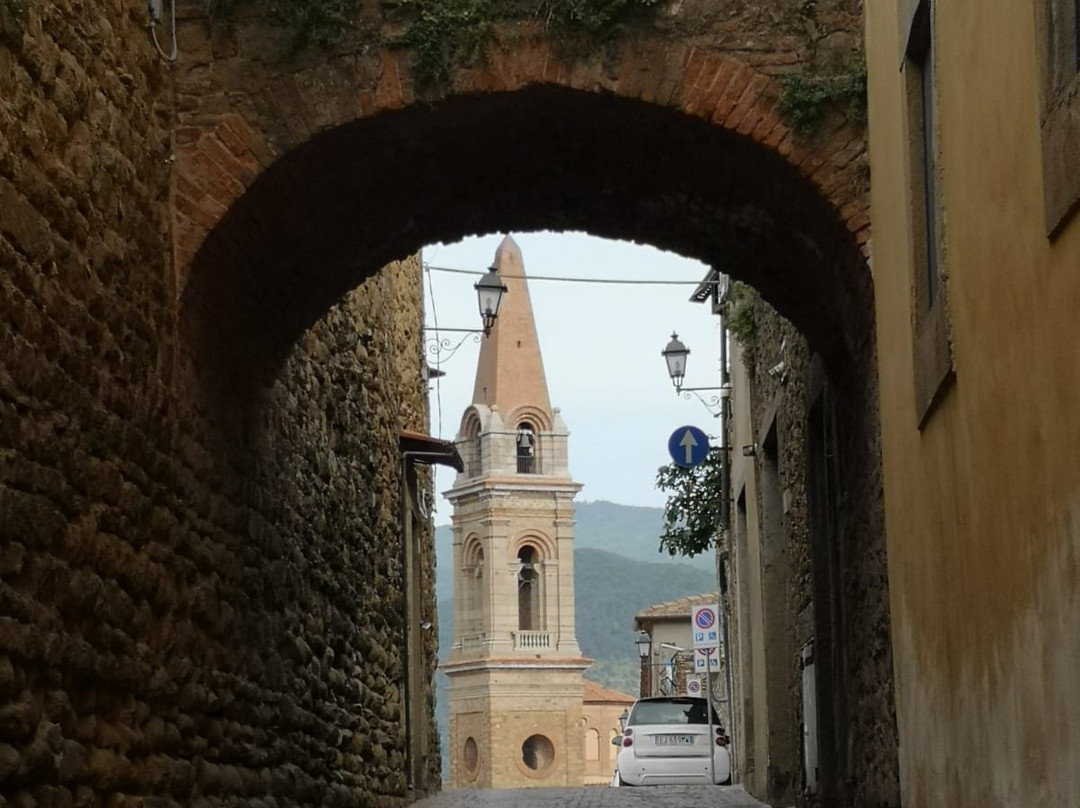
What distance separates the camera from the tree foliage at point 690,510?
2391 centimetres

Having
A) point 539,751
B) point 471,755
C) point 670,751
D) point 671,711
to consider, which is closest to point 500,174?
point 670,751

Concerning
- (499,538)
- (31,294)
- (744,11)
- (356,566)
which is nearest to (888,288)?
(744,11)

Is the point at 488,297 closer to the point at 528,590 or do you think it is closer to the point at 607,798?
the point at 607,798

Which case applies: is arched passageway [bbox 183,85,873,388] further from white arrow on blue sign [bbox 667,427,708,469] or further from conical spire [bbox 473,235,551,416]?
conical spire [bbox 473,235,551,416]

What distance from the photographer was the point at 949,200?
5.65 meters

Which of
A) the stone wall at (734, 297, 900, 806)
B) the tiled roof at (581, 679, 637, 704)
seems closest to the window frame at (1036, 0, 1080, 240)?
the stone wall at (734, 297, 900, 806)

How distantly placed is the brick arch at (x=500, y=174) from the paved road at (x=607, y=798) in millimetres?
6625

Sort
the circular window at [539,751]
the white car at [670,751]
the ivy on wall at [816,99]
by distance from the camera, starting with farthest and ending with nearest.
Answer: the circular window at [539,751] < the white car at [670,751] < the ivy on wall at [816,99]

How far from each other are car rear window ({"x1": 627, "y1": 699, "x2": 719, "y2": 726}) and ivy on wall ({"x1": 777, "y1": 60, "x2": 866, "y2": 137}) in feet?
41.7

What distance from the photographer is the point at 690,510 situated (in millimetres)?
24203

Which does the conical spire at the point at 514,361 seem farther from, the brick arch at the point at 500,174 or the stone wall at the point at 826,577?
the brick arch at the point at 500,174

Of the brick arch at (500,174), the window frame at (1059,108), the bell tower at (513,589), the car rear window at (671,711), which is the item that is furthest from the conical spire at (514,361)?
the window frame at (1059,108)

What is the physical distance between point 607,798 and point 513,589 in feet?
214

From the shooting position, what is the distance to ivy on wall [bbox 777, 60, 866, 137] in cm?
770
